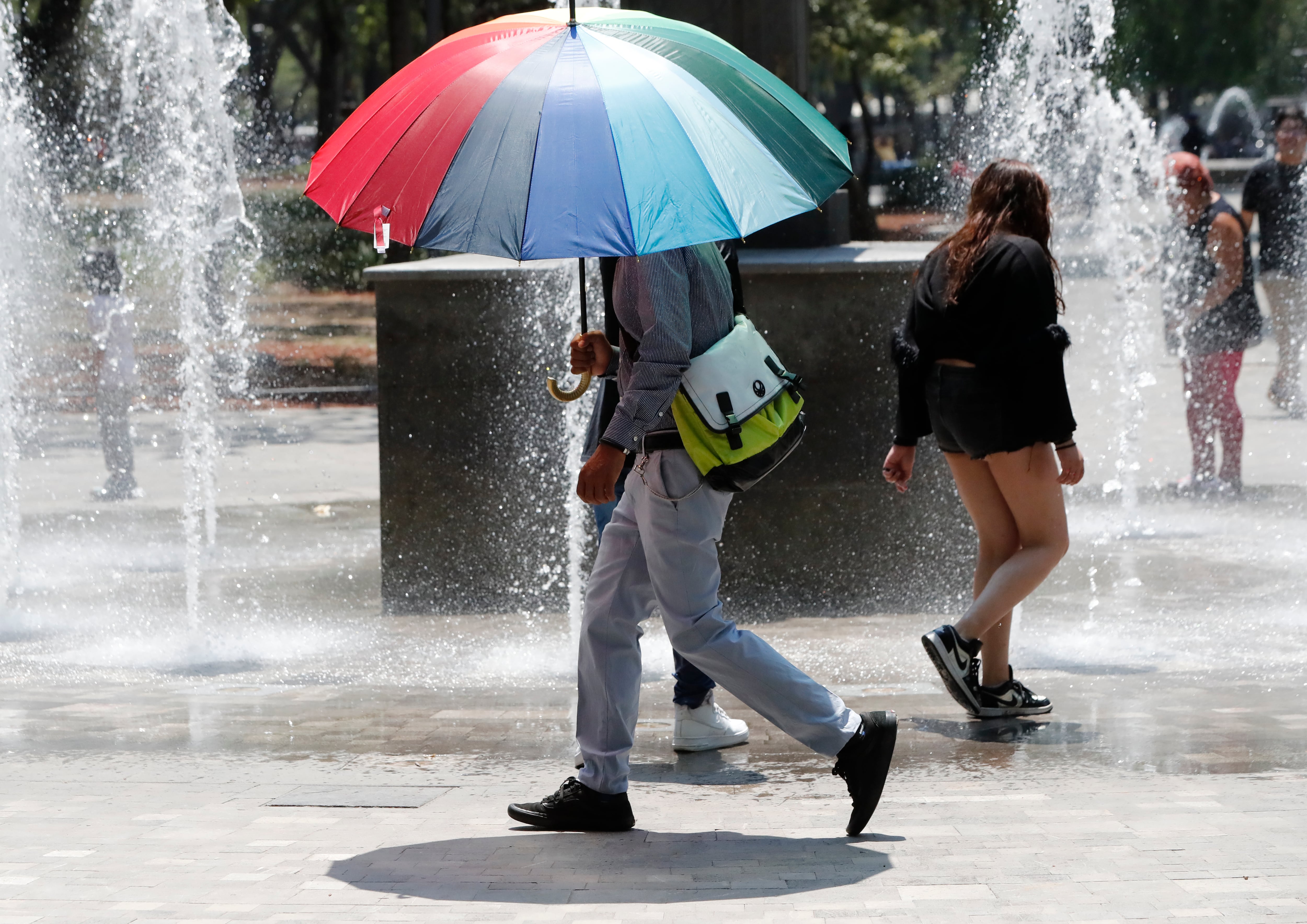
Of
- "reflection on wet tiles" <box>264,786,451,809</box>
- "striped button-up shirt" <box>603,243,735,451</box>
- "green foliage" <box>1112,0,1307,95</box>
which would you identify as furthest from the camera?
"green foliage" <box>1112,0,1307,95</box>

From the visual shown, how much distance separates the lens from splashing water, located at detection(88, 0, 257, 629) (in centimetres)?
866

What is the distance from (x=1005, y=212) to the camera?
201 inches

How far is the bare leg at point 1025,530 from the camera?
5.05 metres

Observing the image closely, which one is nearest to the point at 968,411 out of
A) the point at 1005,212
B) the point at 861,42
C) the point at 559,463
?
the point at 1005,212

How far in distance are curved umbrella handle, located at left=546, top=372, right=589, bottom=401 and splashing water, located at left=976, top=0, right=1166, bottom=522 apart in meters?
5.14

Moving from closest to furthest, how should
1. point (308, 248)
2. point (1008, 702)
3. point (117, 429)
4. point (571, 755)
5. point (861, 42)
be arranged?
point (571, 755)
point (1008, 702)
point (117, 429)
point (308, 248)
point (861, 42)

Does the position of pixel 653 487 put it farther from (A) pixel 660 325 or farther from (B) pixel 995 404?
(B) pixel 995 404

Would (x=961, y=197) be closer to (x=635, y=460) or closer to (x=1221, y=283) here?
(x=1221, y=283)

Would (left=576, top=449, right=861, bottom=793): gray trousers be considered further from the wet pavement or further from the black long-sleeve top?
the black long-sleeve top

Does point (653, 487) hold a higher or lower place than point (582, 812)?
higher

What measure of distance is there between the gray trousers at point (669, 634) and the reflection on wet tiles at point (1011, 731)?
106 centimetres

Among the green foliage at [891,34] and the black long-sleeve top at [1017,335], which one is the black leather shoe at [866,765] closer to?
the black long-sleeve top at [1017,335]

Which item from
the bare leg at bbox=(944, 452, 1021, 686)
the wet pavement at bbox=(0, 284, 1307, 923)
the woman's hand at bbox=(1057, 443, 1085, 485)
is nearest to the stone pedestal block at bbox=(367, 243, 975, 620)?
the wet pavement at bbox=(0, 284, 1307, 923)

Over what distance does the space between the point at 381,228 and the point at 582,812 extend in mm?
1503
